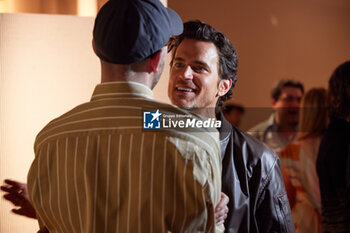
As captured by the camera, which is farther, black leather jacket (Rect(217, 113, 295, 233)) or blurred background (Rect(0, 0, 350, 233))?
blurred background (Rect(0, 0, 350, 233))

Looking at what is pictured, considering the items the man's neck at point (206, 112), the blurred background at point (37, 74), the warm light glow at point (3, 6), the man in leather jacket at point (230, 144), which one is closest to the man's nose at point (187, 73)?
the man in leather jacket at point (230, 144)

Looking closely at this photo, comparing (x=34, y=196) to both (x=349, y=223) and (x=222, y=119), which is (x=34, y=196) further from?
(x=349, y=223)

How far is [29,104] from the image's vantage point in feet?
5.66

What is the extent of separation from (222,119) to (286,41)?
2944 millimetres

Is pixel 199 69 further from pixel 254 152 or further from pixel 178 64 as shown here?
pixel 254 152

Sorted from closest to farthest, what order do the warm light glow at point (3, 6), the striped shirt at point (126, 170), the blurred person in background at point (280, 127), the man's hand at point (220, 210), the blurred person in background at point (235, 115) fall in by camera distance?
the striped shirt at point (126, 170), the man's hand at point (220, 210), the blurred person in background at point (280, 127), the blurred person in background at point (235, 115), the warm light glow at point (3, 6)

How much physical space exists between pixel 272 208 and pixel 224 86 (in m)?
0.56

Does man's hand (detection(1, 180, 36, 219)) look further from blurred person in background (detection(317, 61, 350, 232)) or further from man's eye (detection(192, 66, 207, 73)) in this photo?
blurred person in background (detection(317, 61, 350, 232))

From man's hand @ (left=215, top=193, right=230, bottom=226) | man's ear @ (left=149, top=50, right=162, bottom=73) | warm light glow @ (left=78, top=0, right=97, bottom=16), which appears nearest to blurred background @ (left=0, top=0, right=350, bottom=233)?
warm light glow @ (left=78, top=0, right=97, bottom=16)

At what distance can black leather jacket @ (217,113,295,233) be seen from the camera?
4.37 ft

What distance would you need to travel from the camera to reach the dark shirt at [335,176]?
147 centimetres

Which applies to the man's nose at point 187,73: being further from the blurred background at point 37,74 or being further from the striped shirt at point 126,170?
the striped shirt at point 126,170

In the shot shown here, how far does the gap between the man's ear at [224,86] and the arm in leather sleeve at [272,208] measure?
41cm

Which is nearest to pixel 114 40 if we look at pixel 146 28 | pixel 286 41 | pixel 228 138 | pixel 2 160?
pixel 146 28
